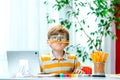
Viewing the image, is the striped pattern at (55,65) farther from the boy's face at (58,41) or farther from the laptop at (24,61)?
the laptop at (24,61)

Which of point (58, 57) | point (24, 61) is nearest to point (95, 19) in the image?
point (58, 57)

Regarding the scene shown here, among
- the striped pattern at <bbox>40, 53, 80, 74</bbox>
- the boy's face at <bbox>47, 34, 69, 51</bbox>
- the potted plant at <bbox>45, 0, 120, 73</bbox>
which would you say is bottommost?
the striped pattern at <bbox>40, 53, 80, 74</bbox>

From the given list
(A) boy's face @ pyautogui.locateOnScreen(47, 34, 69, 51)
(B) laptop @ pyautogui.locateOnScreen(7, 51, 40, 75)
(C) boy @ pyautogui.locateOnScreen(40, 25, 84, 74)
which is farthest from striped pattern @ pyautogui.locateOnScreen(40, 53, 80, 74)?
(B) laptop @ pyautogui.locateOnScreen(7, 51, 40, 75)

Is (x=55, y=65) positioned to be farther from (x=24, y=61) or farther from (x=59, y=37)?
(x=24, y=61)

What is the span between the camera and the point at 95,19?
13.0 feet

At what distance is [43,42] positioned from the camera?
3.86 metres

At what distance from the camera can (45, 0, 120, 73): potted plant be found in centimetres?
377

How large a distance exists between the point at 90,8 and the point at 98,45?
511mm

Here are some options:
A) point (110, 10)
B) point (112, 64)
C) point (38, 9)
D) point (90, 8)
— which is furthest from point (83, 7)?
point (112, 64)

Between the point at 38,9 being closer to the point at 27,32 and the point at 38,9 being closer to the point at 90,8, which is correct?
the point at 27,32

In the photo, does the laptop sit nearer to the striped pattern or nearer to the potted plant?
the striped pattern

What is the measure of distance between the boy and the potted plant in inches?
48.3

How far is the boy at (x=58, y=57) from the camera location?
245cm

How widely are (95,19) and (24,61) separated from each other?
2149 mm
